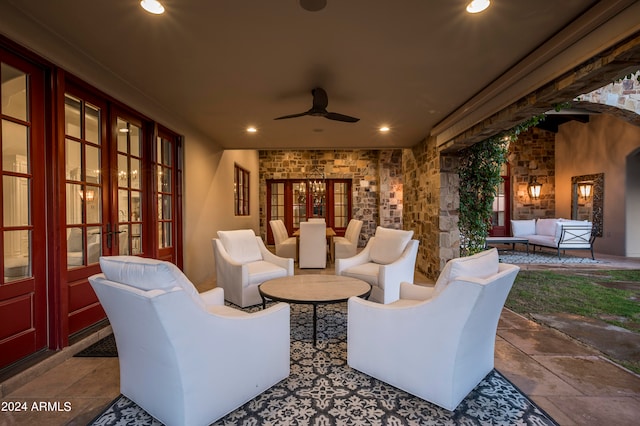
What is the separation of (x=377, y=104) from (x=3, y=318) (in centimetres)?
379

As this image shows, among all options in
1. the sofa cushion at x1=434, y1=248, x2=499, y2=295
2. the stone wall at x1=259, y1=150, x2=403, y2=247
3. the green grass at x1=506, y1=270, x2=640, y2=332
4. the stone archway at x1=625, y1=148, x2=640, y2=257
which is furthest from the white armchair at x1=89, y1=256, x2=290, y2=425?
the stone archway at x1=625, y1=148, x2=640, y2=257

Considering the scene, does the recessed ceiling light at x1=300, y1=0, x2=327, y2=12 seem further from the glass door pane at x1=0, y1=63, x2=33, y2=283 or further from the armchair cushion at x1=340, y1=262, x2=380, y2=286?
the armchair cushion at x1=340, y1=262, x2=380, y2=286

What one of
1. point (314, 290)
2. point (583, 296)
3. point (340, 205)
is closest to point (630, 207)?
point (583, 296)

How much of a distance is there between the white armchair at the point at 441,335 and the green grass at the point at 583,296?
4.51 feet

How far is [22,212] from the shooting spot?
7.23 feet

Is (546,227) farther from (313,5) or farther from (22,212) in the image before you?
(22,212)

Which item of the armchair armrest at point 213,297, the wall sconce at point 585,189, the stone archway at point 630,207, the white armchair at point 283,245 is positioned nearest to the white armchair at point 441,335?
the armchair armrest at point 213,297

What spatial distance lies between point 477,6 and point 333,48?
1.02 m

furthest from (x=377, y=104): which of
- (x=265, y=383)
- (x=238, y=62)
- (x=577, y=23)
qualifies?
(x=265, y=383)

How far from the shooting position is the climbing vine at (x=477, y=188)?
193 inches

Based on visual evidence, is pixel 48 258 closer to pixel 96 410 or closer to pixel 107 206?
pixel 107 206

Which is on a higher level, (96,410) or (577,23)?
(577,23)

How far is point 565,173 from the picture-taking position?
29.5 ft

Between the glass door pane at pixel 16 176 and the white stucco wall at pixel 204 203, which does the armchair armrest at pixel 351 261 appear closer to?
the white stucco wall at pixel 204 203
